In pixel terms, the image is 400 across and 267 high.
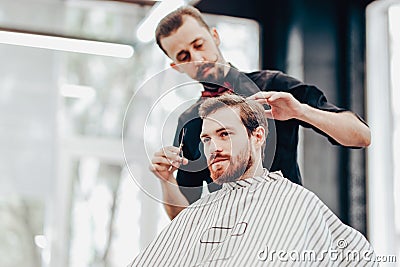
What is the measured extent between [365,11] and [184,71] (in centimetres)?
95

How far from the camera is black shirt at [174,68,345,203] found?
2584 millimetres

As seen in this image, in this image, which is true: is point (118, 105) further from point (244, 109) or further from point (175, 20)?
point (244, 109)

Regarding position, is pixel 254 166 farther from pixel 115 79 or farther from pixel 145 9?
pixel 115 79

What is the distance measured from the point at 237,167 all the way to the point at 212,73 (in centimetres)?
42

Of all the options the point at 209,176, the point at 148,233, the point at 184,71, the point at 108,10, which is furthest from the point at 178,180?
the point at 108,10

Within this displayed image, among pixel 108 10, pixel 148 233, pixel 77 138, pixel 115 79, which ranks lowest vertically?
pixel 148 233

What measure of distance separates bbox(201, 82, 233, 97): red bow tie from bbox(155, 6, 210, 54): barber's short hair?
0.84 feet

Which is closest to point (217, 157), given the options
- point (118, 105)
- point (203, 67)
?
point (203, 67)

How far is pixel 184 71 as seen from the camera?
2.77 m

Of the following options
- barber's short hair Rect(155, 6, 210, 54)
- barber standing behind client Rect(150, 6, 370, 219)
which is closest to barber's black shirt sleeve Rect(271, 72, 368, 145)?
barber standing behind client Rect(150, 6, 370, 219)

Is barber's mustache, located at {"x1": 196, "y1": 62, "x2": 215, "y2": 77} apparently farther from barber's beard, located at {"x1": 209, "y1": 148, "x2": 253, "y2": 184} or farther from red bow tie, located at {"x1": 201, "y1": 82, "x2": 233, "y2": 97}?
barber's beard, located at {"x1": 209, "y1": 148, "x2": 253, "y2": 184}

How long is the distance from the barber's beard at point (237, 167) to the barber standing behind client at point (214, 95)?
0.07 meters

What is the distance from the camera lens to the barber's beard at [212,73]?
8.96 feet

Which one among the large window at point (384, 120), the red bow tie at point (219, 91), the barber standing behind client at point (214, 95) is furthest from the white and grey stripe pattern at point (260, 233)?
the large window at point (384, 120)
